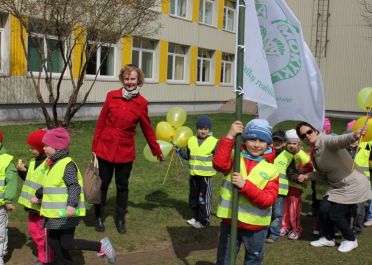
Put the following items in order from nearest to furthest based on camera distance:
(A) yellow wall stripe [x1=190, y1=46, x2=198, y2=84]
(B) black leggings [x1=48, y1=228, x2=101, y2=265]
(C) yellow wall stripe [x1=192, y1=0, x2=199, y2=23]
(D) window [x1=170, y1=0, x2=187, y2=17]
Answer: (B) black leggings [x1=48, y1=228, x2=101, y2=265]
(D) window [x1=170, y1=0, x2=187, y2=17]
(C) yellow wall stripe [x1=192, y1=0, x2=199, y2=23]
(A) yellow wall stripe [x1=190, y1=46, x2=198, y2=84]

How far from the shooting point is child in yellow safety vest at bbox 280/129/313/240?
252 inches

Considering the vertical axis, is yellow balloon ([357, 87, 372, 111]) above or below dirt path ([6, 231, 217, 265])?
above

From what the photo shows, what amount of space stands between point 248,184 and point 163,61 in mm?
22299

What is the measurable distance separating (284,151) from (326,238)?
1.20 m

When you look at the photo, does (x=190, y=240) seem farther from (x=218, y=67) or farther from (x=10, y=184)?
(x=218, y=67)

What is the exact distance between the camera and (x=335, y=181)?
19.5ft

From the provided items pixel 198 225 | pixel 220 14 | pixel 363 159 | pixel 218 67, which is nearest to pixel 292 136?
pixel 363 159

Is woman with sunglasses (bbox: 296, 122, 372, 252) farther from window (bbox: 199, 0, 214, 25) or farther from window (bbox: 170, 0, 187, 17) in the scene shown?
window (bbox: 199, 0, 214, 25)

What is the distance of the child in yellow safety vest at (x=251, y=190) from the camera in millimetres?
3875

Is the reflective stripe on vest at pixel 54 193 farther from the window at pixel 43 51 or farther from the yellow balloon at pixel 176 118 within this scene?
the window at pixel 43 51

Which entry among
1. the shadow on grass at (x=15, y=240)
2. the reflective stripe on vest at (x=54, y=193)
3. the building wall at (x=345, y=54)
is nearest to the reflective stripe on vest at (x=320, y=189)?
the reflective stripe on vest at (x=54, y=193)

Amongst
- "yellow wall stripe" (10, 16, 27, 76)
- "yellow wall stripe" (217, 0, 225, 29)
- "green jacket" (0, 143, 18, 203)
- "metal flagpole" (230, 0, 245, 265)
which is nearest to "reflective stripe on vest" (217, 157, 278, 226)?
"metal flagpole" (230, 0, 245, 265)

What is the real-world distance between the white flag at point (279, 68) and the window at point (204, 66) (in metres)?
25.8

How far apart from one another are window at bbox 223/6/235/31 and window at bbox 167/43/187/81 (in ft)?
18.2
